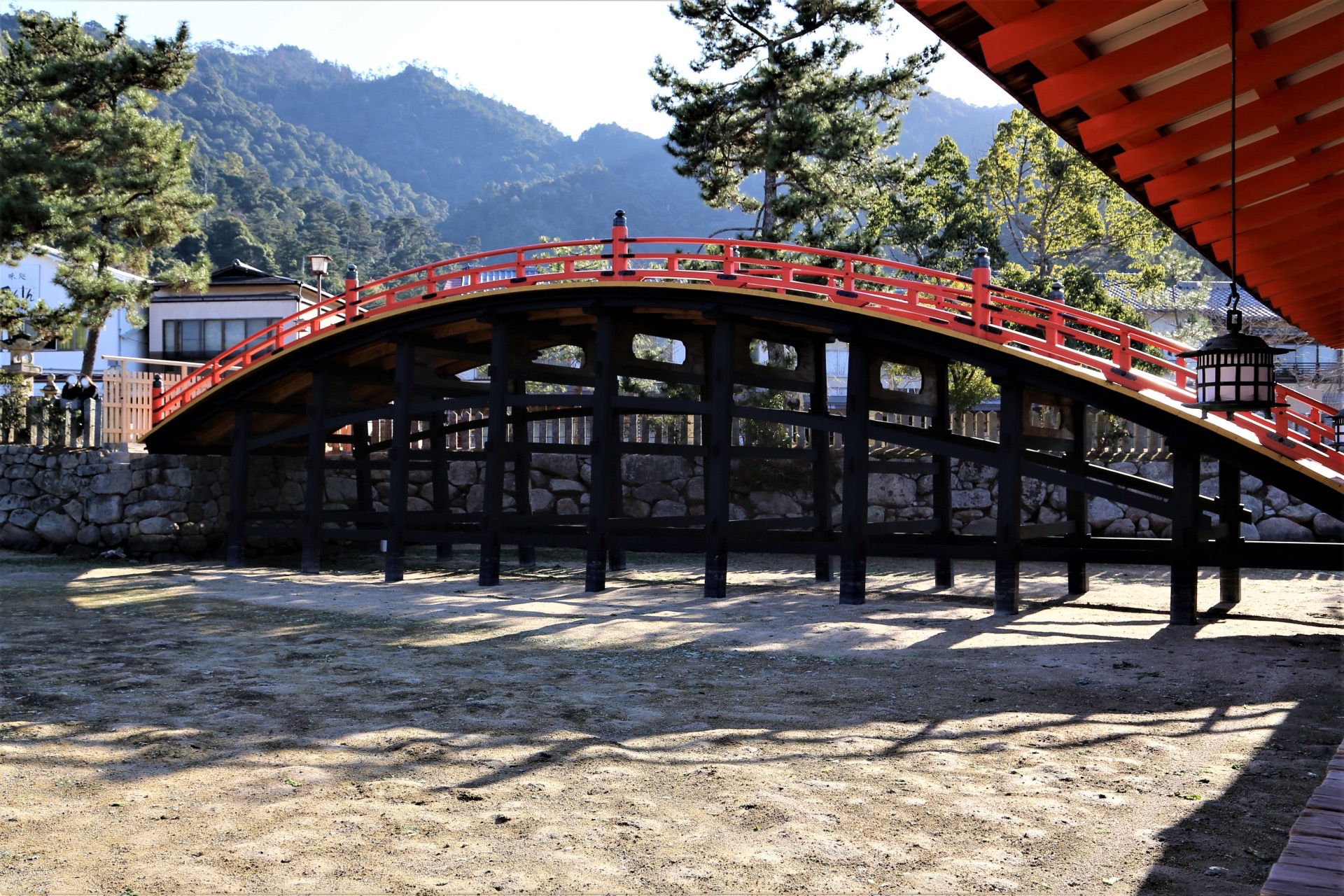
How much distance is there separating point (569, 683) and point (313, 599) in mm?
7072

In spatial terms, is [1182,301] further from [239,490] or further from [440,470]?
Answer: [239,490]

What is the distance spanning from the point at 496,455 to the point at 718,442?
11.4 feet

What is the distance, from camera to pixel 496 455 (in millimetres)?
15750

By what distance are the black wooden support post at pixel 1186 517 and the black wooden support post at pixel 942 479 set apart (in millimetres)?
3543

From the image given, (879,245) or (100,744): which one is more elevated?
(879,245)

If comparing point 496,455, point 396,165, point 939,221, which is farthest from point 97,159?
point 396,165

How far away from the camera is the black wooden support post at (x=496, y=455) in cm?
1580

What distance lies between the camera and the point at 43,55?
78.1 ft

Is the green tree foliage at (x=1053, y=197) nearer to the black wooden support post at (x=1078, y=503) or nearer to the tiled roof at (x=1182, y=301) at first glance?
the tiled roof at (x=1182, y=301)

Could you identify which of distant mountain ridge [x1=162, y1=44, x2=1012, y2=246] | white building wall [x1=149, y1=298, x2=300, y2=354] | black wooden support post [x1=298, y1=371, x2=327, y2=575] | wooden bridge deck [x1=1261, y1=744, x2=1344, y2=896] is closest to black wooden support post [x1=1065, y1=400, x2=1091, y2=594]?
wooden bridge deck [x1=1261, y1=744, x2=1344, y2=896]

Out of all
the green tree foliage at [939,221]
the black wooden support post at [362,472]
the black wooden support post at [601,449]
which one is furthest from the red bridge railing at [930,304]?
the green tree foliage at [939,221]

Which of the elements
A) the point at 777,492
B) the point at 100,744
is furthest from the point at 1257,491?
the point at 100,744

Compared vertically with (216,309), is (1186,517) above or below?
below

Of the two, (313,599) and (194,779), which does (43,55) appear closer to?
(313,599)
